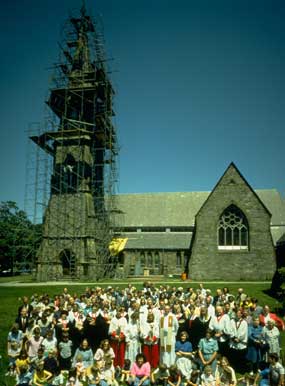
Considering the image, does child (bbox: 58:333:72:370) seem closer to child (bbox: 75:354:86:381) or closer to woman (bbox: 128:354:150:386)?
child (bbox: 75:354:86:381)

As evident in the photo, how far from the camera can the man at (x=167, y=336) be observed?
1209cm

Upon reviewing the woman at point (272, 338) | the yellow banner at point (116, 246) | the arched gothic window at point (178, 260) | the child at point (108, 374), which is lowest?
the child at point (108, 374)

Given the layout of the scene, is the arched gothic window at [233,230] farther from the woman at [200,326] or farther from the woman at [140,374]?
the woman at [140,374]

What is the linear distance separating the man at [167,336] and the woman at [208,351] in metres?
1.25

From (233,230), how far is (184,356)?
88.0ft

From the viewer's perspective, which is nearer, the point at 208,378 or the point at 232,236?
the point at 208,378

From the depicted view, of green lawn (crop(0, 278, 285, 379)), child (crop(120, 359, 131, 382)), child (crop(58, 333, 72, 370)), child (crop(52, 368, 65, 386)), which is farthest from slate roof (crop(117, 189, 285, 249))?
child (crop(52, 368, 65, 386))

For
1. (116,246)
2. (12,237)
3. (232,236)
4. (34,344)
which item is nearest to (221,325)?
(34,344)

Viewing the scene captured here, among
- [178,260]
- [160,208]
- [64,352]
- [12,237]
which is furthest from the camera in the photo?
[12,237]

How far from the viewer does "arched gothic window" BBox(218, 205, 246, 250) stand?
3656cm

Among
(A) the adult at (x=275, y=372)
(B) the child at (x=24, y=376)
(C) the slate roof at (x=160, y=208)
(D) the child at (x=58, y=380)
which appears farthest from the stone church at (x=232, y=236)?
(B) the child at (x=24, y=376)

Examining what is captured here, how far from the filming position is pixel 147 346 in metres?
12.5

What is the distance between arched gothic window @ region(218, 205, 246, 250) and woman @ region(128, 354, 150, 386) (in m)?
27.2

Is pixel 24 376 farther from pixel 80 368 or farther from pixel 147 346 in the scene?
pixel 147 346
